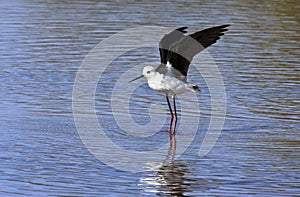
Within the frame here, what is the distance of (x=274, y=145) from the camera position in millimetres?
9570

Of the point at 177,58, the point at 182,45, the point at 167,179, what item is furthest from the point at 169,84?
the point at 167,179

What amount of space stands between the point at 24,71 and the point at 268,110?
4301 millimetres

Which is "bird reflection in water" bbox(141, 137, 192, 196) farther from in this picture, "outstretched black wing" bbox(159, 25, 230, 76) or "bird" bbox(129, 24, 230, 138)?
"outstretched black wing" bbox(159, 25, 230, 76)

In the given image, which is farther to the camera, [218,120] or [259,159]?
[218,120]

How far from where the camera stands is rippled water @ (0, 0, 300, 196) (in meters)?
8.20

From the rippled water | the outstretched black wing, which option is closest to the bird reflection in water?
the rippled water

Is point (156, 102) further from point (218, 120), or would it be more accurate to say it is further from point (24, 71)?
point (24, 71)

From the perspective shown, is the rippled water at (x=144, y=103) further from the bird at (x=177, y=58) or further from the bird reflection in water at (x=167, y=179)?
the bird at (x=177, y=58)

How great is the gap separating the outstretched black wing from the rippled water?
82 centimetres

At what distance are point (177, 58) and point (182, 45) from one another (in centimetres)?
27

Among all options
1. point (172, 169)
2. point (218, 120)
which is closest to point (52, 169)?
point (172, 169)

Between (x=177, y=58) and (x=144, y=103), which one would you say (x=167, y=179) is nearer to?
(x=177, y=58)

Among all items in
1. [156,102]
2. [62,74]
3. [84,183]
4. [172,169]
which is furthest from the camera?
[62,74]

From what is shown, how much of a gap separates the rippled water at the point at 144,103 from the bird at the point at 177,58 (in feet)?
1.62
